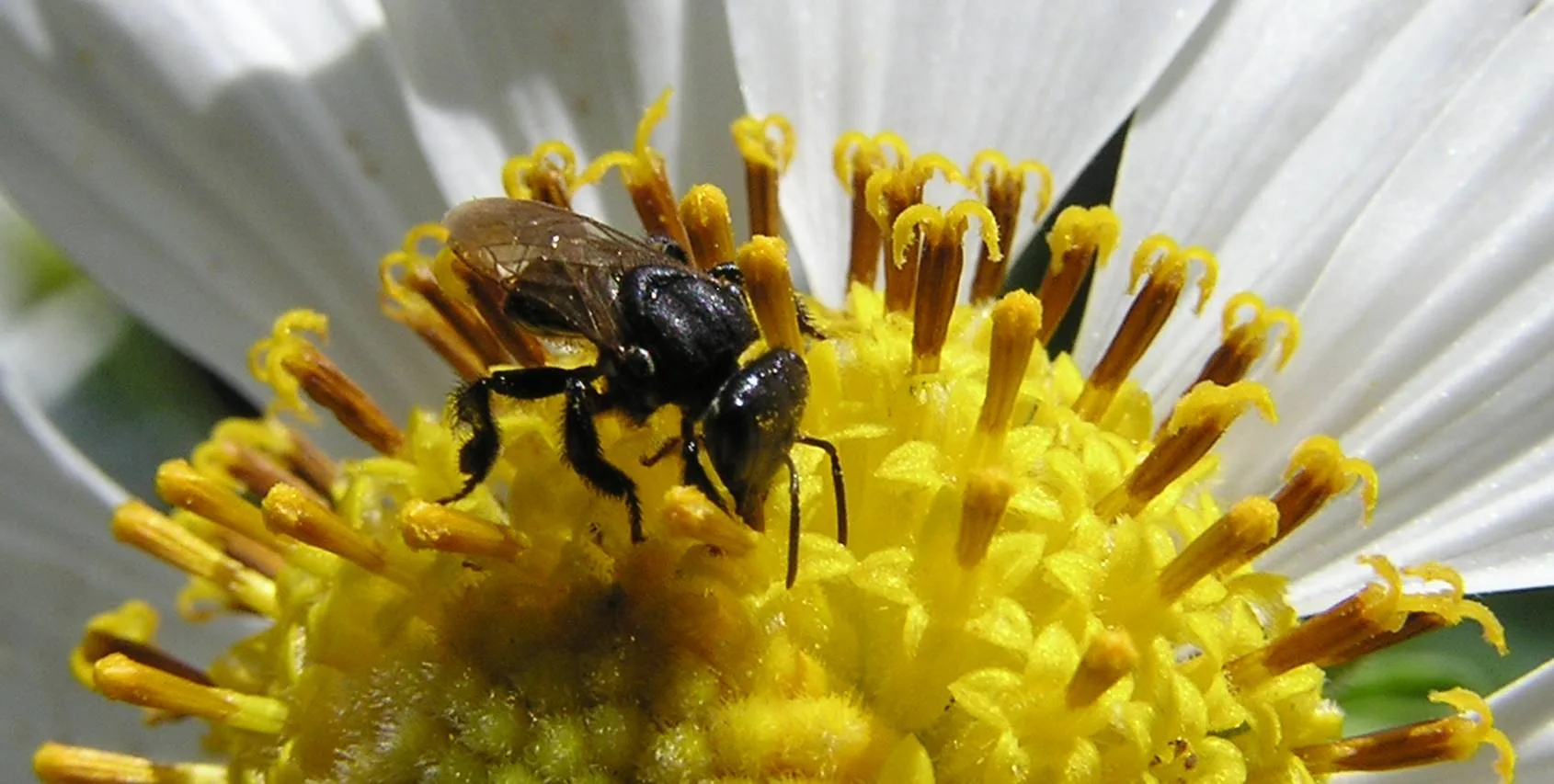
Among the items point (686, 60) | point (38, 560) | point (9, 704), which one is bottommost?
point (9, 704)

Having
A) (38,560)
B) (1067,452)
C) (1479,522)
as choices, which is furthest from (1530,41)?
(38,560)

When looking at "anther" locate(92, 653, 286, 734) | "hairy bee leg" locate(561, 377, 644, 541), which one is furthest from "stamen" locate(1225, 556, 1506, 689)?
"anther" locate(92, 653, 286, 734)

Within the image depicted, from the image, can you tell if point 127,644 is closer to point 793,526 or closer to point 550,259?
point 550,259

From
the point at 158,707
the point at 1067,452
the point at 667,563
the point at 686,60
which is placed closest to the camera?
the point at 667,563

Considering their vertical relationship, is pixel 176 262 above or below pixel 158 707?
above

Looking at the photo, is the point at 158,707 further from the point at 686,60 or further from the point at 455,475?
the point at 686,60

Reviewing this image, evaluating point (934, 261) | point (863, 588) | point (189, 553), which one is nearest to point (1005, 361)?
point (934, 261)

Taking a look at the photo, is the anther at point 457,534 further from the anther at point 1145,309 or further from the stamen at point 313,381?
the anther at point 1145,309
